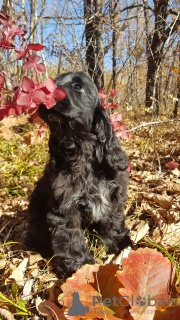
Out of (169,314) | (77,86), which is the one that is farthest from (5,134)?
(169,314)

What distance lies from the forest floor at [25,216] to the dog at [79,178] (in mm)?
193

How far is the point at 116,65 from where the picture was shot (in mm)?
4812

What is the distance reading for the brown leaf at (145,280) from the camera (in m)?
0.91

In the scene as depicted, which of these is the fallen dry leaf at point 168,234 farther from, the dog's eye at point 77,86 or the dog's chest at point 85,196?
the dog's eye at point 77,86

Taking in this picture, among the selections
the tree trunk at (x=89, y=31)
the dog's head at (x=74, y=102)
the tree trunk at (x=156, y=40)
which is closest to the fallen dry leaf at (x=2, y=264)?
the dog's head at (x=74, y=102)

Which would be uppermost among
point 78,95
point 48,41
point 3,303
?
point 48,41

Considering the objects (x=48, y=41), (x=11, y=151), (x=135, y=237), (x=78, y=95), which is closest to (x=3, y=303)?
(x=135, y=237)

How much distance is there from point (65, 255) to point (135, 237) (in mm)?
673

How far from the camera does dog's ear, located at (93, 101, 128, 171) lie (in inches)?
76.7

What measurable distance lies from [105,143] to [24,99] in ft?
3.70

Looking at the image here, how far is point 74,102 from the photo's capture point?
1716mm

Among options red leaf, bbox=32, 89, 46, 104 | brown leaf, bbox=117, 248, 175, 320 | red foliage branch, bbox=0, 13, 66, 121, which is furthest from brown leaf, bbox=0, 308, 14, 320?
red leaf, bbox=32, 89, 46, 104

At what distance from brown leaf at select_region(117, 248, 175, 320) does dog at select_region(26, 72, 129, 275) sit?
2.90ft

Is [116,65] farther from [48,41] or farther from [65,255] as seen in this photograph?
[65,255]
